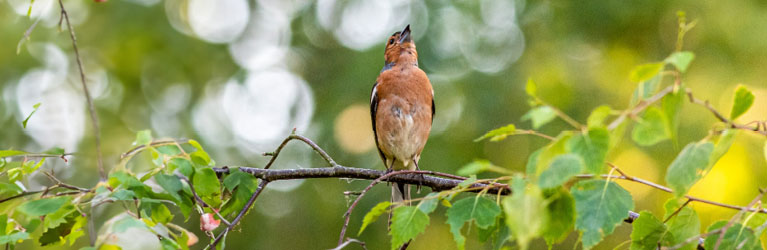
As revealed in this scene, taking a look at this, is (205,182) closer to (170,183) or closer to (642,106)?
(170,183)

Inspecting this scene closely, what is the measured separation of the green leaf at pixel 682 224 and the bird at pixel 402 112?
3.46m

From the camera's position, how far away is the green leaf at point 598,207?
1.70 meters

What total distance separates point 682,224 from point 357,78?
8.00 metres

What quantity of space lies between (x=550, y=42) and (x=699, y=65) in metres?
1.91

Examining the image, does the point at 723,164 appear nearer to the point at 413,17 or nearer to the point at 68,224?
the point at 413,17

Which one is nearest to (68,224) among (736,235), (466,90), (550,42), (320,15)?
(736,235)

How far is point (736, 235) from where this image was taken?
192cm

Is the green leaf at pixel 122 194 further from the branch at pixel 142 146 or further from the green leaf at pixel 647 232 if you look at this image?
the green leaf at pixel 647 232

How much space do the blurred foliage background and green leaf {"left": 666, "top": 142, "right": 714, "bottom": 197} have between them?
5.62 metres

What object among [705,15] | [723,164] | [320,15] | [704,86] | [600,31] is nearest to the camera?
[723,164]

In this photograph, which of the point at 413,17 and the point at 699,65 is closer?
the point at 699,65

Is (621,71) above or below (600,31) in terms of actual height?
below

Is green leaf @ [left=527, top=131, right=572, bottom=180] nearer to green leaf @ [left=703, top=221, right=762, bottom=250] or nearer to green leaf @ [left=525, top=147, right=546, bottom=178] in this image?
green leaf @ [left=525, top=147, right=546, bottom=178]

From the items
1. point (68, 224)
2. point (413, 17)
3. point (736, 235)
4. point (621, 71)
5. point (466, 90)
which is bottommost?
point (68, 224)
